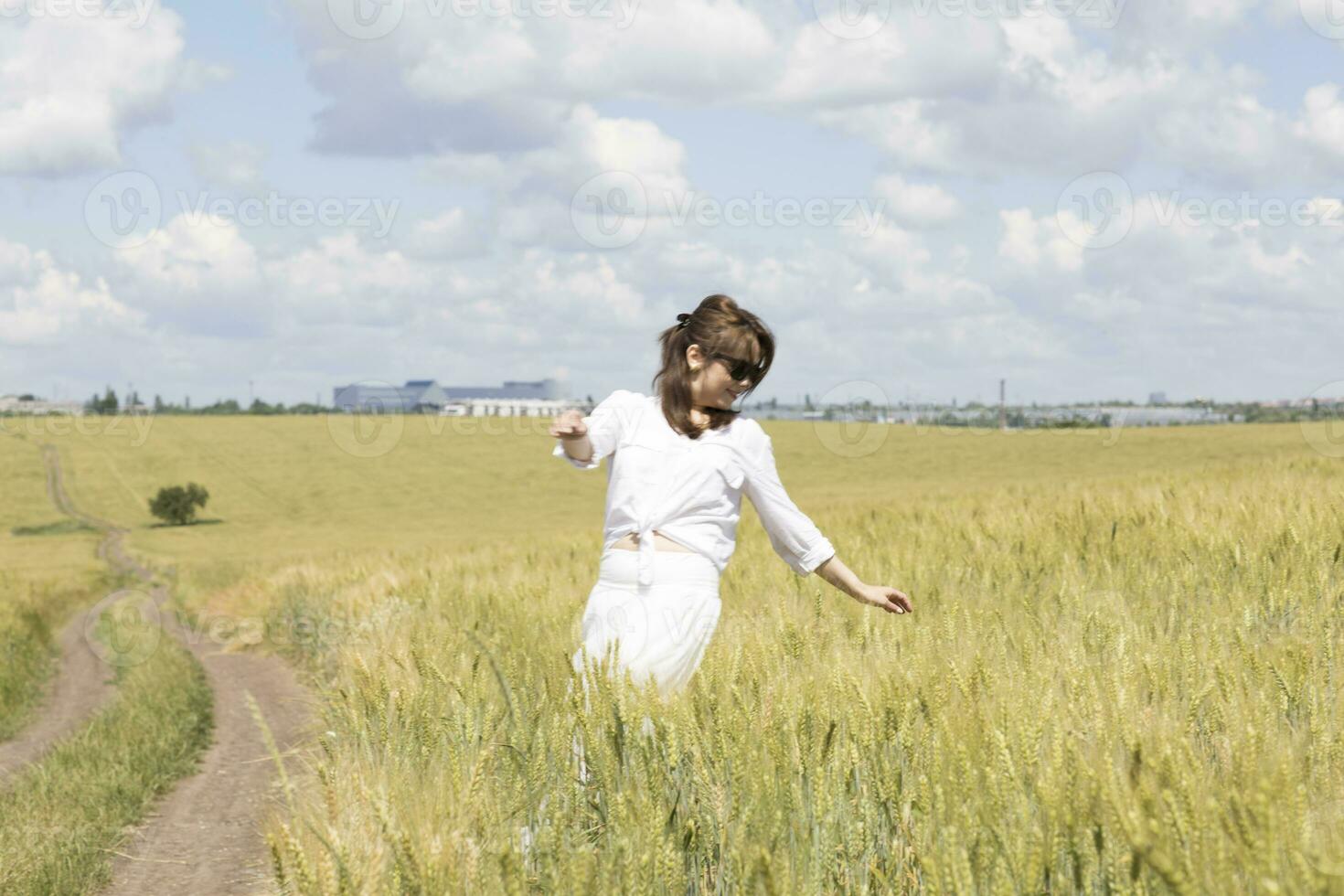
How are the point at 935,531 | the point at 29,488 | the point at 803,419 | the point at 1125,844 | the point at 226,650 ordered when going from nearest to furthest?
the point at 1125,844, the point at 935,531, the point at 226,650, the point at 29,488, the point at 803,419

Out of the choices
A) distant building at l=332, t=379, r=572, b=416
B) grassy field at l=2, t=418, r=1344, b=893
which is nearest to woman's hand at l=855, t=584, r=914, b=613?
grassy field at l=2, t=418, r=1344, b=893

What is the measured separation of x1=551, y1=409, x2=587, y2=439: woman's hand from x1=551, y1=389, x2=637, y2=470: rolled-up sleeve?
2.3 inches

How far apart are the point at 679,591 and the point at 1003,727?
115 centimetres

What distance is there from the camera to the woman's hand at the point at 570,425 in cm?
335

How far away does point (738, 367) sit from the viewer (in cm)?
342

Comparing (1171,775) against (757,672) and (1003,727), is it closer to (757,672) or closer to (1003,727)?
(1003,727)

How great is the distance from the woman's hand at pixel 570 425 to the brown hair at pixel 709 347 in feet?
1.00

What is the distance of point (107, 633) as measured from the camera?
57.0 feet

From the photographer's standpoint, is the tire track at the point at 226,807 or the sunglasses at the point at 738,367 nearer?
the sunglasses at the point at 738,367

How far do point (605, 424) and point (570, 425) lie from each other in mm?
228

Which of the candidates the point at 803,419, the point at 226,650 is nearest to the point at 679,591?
the point at 226,650

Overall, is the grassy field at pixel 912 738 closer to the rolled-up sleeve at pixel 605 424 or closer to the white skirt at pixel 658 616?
the white skirt at pixel 658 616

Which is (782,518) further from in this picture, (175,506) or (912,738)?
(175,506)

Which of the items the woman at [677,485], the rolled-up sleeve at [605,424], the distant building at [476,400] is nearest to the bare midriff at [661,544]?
the woman at [677,485]
